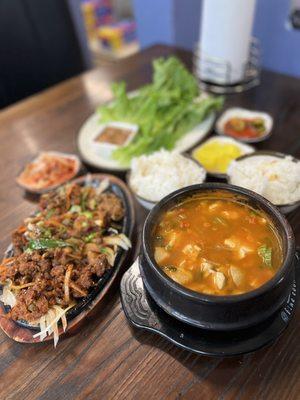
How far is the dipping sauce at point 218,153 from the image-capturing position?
6.46 ft

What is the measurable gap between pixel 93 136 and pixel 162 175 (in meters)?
0.91

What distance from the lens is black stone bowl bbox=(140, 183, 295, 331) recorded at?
40.9 inches

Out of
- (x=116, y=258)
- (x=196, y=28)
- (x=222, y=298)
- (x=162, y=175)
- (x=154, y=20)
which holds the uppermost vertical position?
(x=222, y=298)

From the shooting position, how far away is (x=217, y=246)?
1.29 metres

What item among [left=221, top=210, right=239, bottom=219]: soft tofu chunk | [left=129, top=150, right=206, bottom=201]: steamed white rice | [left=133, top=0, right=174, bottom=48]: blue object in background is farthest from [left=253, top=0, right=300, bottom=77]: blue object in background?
[left=221, top=210, right=239, bottom=219]: soft tofu chunk

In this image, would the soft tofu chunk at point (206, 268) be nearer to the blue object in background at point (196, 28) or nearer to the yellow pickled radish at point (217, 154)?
the yellow pickled radish at point (217, 154)

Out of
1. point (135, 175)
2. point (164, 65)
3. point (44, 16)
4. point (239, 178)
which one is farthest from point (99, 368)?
point (44, 16)

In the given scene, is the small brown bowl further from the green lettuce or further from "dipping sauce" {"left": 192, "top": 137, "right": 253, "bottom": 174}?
"dipping sauce" {"left": 192, "top": 137, "right": 253, "bottom": 174}

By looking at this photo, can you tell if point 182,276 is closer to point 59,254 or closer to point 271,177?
point 59,254

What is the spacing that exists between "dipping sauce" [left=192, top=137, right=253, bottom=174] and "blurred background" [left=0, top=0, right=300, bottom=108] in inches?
62.6

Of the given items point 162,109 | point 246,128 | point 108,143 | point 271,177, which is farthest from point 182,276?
point 162,109

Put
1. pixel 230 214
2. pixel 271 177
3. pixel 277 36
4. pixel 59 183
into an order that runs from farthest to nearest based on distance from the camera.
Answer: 1. pixel 277 36
2. pixel 59 183
3. pixel 271 177
4. pixel 230 214

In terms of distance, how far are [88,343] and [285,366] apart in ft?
2.40

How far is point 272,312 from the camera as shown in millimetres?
1118
